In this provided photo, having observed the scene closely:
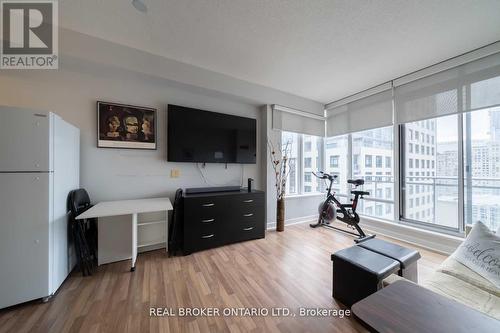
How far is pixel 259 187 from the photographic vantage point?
351 centimetres

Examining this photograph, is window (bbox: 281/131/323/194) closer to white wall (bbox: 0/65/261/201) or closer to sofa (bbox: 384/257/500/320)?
white wall (bbox: 0/65/261/201)

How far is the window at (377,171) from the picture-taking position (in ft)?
10.9

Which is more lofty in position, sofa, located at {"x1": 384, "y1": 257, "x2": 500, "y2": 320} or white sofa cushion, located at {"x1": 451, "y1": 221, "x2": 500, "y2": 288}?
white sofa cushion, located at {"x1": 451, "y1": 221, "x2": 500, "y2": 288}

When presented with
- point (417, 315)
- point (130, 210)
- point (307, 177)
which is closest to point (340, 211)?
point (307, 177)

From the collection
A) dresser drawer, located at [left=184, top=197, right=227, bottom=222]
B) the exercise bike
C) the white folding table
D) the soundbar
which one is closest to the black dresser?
dresser drawer, located at [left=184, top=197, right=227, bottom=222]

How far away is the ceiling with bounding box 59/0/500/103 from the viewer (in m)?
1.66

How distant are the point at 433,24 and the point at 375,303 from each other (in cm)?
270

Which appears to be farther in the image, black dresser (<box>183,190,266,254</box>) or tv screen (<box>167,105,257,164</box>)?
tv screen (<box>167,105,257,164</box>)

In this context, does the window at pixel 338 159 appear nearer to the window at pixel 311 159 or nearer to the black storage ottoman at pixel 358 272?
the window at pixel 311 159

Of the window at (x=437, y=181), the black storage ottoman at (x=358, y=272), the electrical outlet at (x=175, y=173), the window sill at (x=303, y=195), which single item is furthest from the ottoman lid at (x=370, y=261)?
the electrical outlet at (x=175, y=173)

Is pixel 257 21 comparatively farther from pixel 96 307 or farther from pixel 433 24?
pixel 96 307

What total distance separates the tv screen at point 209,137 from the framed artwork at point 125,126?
278mm

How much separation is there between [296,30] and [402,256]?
7.97 ft

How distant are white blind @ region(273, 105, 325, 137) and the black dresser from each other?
4.87 ft
